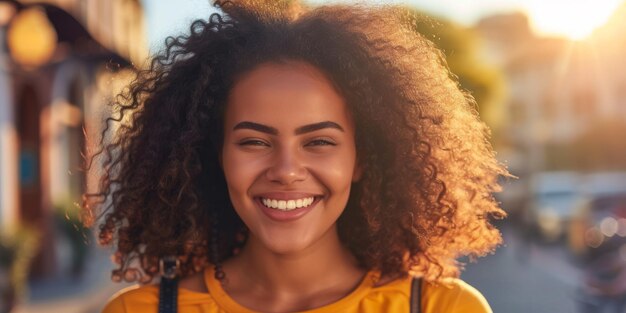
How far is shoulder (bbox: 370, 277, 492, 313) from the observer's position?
263cm

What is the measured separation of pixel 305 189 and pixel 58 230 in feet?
52.2

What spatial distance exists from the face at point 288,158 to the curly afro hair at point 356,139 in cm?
10

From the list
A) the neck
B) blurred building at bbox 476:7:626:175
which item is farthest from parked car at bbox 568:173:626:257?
blurred building at bbox 476:7:626:175

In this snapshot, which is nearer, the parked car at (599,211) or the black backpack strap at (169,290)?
the black backpack strap at (169,290)

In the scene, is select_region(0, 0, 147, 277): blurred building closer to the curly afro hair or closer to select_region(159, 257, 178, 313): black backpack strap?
the curly afro hair

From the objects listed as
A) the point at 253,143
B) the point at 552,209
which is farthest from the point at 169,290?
the point at 552,209

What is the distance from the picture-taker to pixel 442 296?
8.71ft

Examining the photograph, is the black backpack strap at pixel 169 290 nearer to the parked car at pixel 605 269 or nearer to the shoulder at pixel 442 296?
the shoulder at pixel 442 296

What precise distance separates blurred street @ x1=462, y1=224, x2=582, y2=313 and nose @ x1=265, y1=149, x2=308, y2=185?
821cm

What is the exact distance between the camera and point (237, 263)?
2980 millimetres

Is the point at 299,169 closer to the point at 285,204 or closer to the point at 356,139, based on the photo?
the point at 285,204

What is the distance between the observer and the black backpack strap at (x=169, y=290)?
2764 millimetres

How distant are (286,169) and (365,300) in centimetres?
42

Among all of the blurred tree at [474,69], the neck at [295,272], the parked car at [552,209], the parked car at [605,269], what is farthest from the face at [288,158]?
the blurred tree at [474,69]
